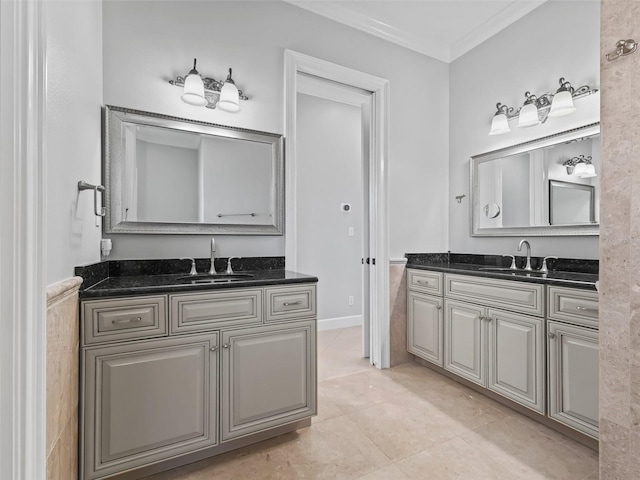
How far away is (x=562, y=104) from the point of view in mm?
2166

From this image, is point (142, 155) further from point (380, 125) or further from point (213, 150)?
point (380, 125)

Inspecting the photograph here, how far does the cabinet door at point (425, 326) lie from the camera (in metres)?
2.57

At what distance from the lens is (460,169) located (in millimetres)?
3051

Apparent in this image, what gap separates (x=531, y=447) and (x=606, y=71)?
1.80 metres

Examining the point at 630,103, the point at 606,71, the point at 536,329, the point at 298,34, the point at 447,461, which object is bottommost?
the point at 447,461

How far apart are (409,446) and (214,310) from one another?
4.16ft

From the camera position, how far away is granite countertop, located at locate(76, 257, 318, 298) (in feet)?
4.71

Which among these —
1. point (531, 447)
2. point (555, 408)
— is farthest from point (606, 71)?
point (531, 447)

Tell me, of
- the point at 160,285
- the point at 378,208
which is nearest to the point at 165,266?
the point at 160,285

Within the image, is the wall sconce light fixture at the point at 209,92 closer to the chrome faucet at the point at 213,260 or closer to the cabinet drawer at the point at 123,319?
the chrome faucet at the point at 213,260

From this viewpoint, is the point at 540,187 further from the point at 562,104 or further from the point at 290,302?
the point at 290,302

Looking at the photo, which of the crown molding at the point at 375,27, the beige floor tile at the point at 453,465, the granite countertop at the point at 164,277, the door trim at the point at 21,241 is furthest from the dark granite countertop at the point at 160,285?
the crown molding at the point at 375,27

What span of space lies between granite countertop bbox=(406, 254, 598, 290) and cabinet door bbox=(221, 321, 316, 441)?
1.26 m

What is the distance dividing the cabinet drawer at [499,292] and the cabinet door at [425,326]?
21cm
